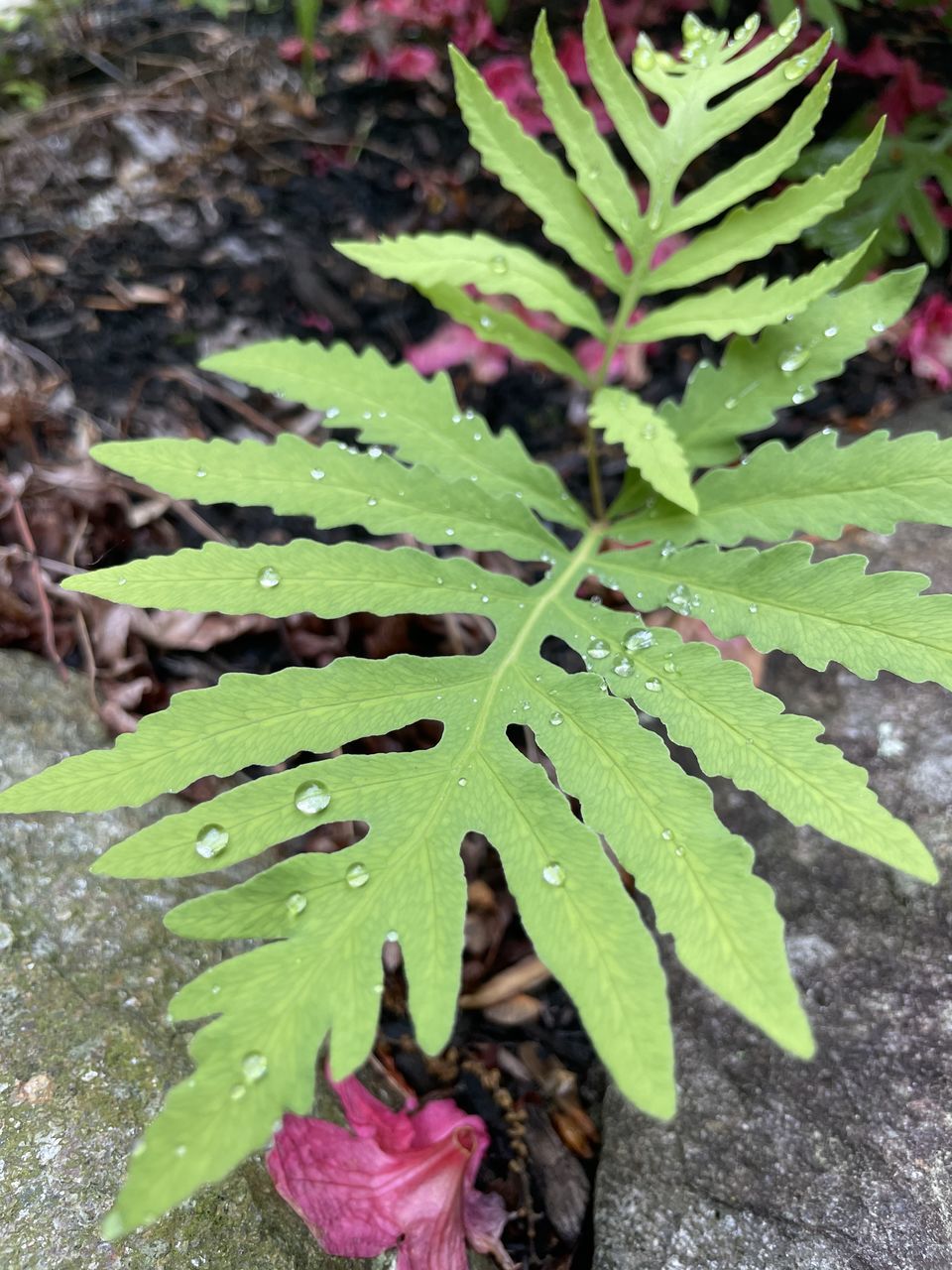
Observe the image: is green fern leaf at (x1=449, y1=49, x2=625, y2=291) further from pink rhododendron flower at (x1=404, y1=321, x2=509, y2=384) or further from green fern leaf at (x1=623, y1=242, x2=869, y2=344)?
pink rhododendron flower at (x1=404, y1=321, x2=509, y2=384)

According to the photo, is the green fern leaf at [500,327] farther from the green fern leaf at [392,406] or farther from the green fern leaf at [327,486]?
the green fern leaf at [327,486]

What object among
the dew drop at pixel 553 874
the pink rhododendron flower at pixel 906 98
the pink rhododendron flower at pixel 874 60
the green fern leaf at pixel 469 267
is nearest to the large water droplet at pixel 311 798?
the dew drop at pixel 553 874

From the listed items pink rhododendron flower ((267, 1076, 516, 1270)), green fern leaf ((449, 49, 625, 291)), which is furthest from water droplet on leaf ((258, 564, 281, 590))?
green fern leaf ((449, 49, 625, 291))

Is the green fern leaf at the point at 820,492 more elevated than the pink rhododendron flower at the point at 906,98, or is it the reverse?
the pink rhododendron flower at the point at 906,98

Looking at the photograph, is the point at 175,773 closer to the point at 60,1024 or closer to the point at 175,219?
the point at 60,1024

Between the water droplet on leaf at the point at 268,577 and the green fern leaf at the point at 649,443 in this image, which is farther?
the green fern leaf at the point at 649,443
